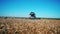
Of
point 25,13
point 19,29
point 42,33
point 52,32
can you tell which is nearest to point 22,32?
point 19,29

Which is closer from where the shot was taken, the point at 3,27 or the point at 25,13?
the point at 3,27

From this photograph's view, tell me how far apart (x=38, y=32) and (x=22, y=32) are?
0.14 meters

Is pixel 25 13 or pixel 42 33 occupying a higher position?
pixel 25 13

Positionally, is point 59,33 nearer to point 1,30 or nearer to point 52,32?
point 52,32

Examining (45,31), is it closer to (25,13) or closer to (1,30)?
(1,30)

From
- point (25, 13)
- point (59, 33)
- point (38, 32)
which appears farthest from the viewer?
point (25, 13)

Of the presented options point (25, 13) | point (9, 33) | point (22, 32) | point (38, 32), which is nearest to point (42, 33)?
point (38, 32)

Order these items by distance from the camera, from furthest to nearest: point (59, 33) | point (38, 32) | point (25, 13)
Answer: point (25, 13), point (59, 33), point (38, 32)

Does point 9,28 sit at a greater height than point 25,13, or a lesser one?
lesser

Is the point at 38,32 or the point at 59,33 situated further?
the point at 59,33

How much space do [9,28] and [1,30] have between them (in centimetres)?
7

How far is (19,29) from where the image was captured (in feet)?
3.51

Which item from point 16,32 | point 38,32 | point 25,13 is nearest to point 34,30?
point 38,32

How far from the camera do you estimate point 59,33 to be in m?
1.13
